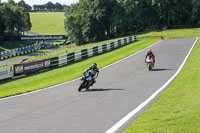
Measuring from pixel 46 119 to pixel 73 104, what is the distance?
9.27 feet

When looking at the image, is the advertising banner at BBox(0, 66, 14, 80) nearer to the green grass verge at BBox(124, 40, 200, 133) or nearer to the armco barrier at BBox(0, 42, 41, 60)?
the green grass verge at BBox(124, 40, 200, 133)

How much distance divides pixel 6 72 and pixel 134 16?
64.4 m

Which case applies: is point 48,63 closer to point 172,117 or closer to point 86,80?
point 86,80

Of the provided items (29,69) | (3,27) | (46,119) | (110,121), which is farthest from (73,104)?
(3,27)

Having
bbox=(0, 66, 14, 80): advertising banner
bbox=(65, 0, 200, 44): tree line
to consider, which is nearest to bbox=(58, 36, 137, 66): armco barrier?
bbox=(0, 66, 14, 80): advertising banner

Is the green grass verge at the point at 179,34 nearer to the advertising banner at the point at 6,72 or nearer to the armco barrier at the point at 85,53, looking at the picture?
the armco barrier at the point at 85,53

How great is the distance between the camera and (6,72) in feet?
85.1

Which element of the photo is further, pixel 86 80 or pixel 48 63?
pixel 48 63

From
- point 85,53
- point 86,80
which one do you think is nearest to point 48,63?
point 85,53

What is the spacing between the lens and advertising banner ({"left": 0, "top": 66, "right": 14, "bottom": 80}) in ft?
83.2

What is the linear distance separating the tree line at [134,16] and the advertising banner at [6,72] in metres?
59.8

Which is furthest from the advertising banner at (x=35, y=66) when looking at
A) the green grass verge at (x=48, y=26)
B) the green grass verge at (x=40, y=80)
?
the green grass verge at (x=48, y=26)

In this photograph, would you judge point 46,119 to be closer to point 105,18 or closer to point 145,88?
point 145,88

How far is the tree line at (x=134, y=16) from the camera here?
83875 mm
